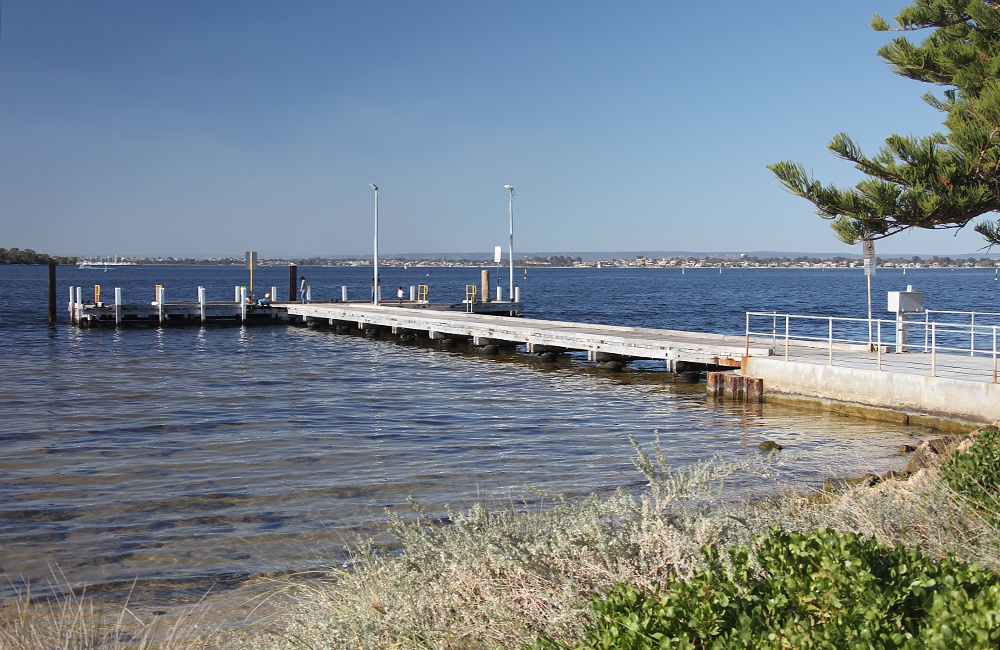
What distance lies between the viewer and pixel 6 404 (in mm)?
19609

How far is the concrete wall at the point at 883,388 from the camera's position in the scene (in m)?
14.9

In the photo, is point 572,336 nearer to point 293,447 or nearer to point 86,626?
point 293,447

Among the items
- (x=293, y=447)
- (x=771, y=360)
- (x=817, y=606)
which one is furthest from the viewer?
(x=771, y=360)

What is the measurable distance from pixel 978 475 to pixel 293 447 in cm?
1067

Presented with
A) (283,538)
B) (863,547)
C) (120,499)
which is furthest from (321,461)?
(863,547)

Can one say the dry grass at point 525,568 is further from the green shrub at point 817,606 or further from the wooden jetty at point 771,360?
the wooden jetty at point 771,360

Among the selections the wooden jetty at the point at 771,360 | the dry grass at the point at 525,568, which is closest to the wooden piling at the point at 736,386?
the wooden jetty at the point at 771,360

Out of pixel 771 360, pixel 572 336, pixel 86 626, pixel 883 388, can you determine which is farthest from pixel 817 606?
pixel 572 336

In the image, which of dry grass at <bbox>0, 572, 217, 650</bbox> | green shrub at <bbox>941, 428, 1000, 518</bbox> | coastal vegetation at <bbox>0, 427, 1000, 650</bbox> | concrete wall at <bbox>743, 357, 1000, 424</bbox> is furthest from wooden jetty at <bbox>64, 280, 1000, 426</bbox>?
dry grass at <bbox>0, 572, 217, 650</bbox>

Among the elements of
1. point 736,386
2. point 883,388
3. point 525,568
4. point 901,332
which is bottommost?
point 736,386

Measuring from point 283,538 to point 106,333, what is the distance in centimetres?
3237

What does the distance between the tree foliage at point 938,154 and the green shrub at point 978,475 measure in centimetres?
348

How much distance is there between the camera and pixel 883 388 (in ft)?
53.7

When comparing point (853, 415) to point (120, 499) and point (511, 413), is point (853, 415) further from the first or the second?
point (120, 499)
